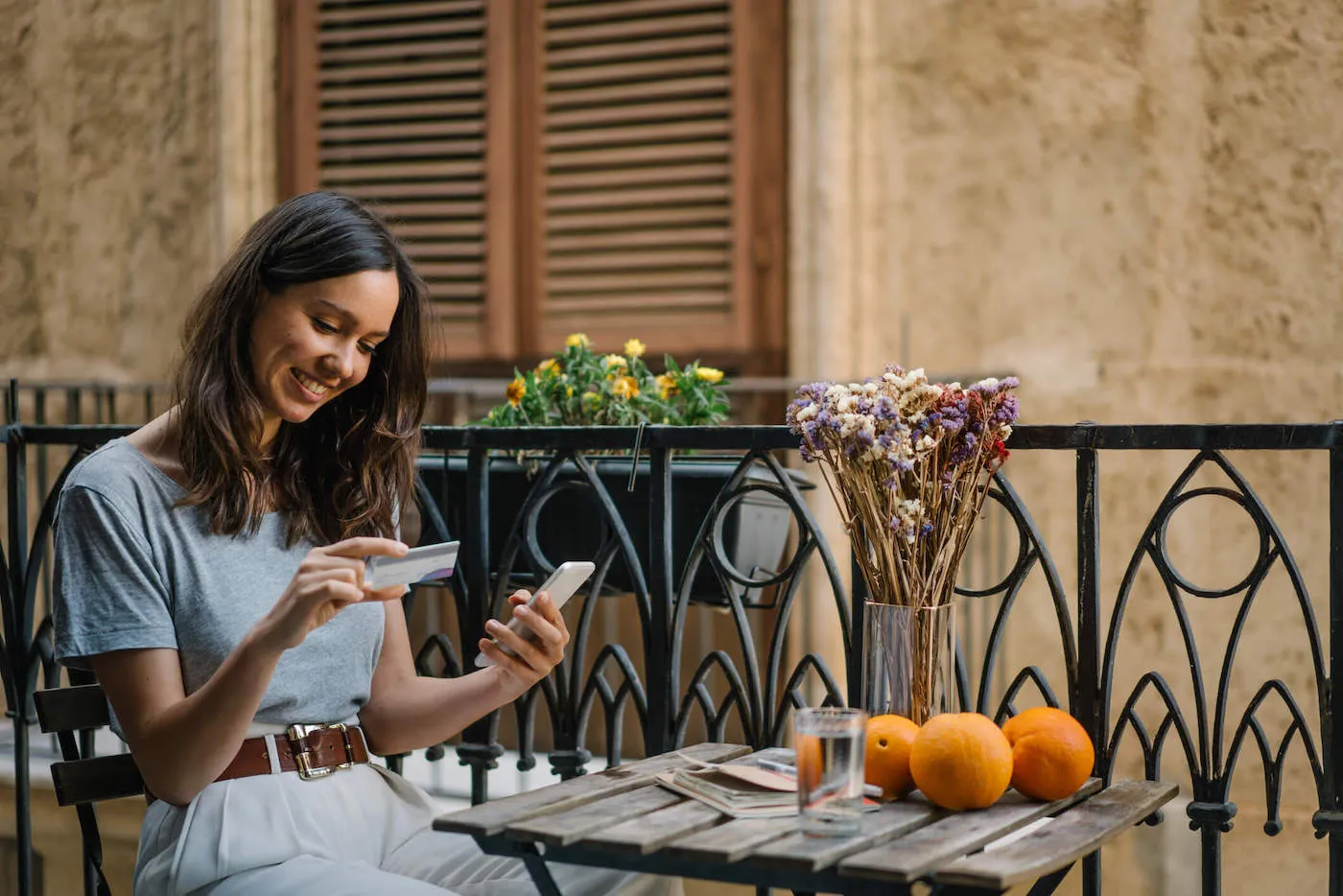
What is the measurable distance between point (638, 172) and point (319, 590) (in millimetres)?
3472

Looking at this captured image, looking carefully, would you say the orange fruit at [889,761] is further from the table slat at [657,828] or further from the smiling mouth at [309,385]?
the smiling mouth at [309,385]

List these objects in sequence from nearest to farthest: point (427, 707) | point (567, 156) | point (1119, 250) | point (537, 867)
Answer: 1. point (537, 867)
2. point (427, 707)
3. point (1119, 250)
4. point (567, 156)

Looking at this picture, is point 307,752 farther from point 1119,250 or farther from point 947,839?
point 1119,250

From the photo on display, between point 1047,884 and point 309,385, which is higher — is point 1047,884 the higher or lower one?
the lower one

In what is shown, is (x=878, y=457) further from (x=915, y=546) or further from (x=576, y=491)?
(x=576, y=491)

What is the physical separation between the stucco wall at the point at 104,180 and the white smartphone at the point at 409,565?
3.96m

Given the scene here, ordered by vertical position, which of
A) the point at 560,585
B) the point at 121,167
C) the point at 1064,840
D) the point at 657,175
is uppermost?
the point at 121,167

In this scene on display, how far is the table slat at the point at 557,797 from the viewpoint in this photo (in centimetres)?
151

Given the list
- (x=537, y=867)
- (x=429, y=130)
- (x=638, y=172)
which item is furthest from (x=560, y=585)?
(x=429, y=130)

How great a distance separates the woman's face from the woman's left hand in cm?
37

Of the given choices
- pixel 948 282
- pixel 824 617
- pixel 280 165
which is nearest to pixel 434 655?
pixel 824 617

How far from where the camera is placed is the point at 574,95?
4836 millimetres

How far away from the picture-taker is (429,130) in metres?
5.00

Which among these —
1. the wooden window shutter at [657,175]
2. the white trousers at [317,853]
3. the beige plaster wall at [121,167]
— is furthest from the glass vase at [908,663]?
the beige plaster wall at [121,167]
